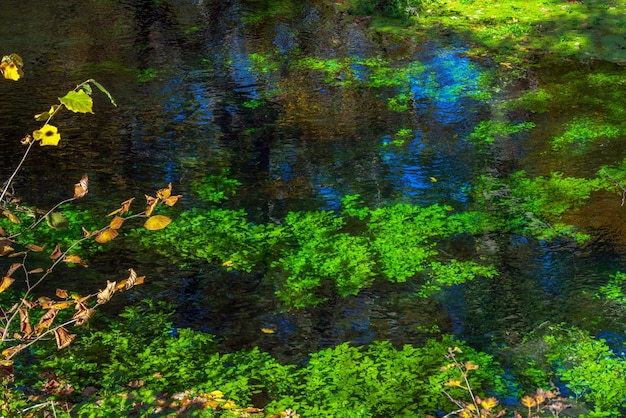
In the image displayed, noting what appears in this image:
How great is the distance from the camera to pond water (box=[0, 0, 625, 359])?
424cm

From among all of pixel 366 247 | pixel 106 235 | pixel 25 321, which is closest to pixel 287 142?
pixel 366 247

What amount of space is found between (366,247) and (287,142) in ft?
6.56

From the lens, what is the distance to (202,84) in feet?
25.9

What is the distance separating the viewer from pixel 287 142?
655cm

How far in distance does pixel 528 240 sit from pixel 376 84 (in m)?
3.45

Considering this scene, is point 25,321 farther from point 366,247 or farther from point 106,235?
point 366,247

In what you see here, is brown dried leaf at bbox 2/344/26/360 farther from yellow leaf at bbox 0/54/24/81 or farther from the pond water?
the pond water

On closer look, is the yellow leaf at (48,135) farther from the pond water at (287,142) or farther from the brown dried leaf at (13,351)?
the pond water at (287,142)

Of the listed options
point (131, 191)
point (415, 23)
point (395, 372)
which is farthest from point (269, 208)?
point (415, 23)

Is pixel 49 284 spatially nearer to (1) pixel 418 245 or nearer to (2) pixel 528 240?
(1) pixel 418 245

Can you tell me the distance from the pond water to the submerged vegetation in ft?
0.15

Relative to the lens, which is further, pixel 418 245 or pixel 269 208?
pixel 269 208

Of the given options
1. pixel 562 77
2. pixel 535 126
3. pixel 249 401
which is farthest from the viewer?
pixel 562 77

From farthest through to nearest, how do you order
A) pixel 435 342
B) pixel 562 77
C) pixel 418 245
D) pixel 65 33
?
pixel 65 33 < pixel 562 77 < pixel 418 245 < pixel 435 342
